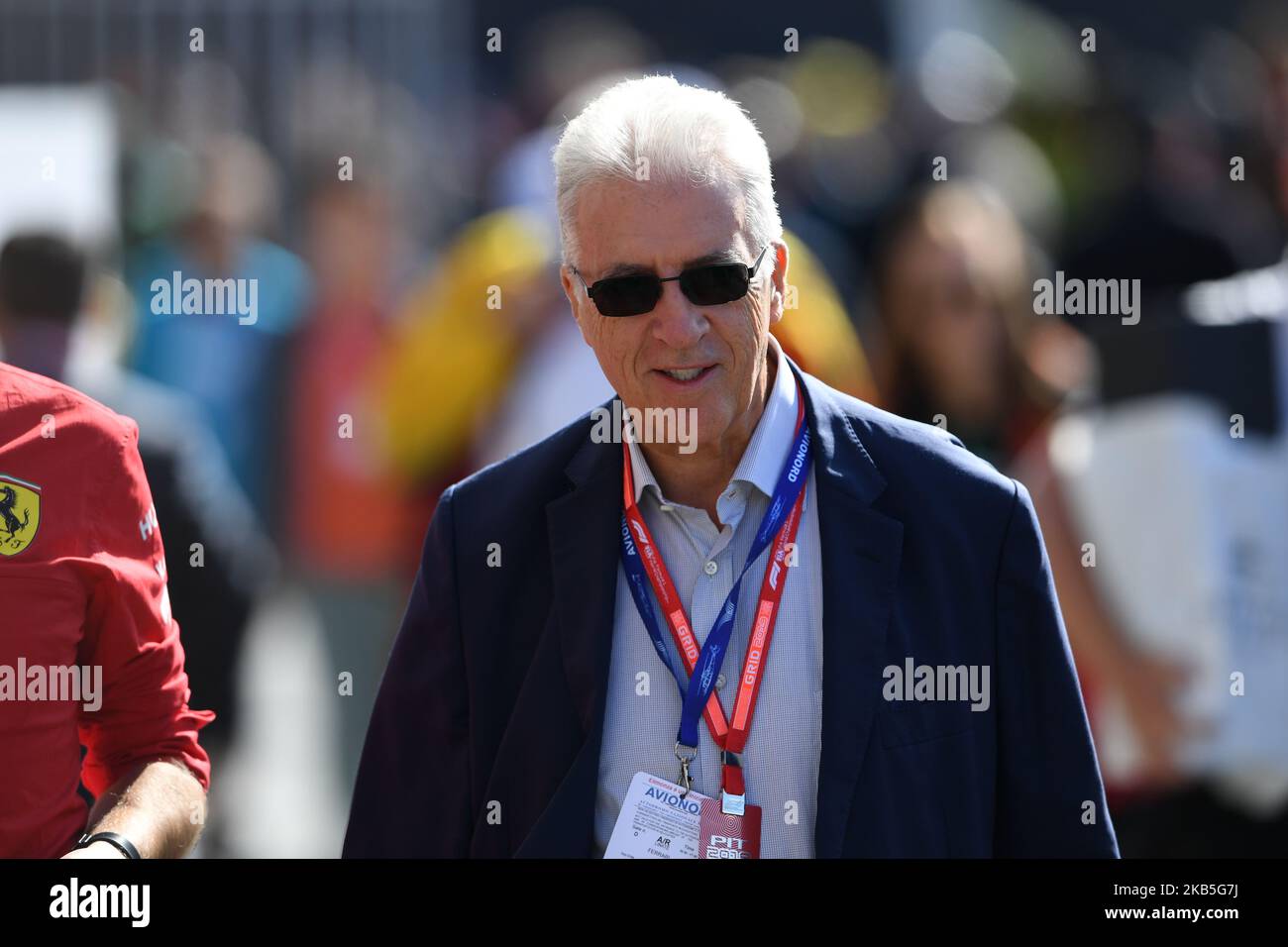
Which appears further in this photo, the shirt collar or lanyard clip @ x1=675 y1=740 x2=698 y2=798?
the shirt collar

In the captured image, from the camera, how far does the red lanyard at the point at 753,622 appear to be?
295 cm

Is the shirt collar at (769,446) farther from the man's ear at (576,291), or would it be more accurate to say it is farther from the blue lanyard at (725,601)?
the man's ear at (576,291)

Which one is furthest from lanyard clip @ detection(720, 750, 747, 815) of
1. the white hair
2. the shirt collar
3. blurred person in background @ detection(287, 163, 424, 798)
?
blurred person in background @ detection(287, 163, 424, 798)

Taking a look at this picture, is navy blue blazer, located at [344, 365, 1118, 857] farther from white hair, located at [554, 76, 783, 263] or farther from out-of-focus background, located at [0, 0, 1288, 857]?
out-of-focus background, located at [0, 0, 1288, 857]

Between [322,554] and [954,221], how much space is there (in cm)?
285

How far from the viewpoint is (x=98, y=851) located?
2.90 meters

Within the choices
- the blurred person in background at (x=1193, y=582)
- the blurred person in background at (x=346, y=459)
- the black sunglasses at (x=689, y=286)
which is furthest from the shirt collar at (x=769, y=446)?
the blurred person in background at (x=346, y=459)

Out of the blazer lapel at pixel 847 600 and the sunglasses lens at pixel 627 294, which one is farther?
the sunglasses lens at pixel 627 294

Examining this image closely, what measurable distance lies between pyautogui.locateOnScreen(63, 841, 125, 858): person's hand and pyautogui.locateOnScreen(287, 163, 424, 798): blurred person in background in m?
3.91

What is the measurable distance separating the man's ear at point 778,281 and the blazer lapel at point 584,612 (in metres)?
0.34

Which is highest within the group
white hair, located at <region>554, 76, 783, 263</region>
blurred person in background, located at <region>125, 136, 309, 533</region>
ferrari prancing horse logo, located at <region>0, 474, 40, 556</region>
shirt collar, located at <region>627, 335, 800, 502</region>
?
blurred person in background, located at <region>125, 136, 309, 533</region>

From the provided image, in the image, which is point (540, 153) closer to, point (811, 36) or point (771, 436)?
point (771, 436)

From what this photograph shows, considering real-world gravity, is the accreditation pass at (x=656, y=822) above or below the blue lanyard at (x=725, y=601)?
below

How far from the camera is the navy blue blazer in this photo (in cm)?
295
